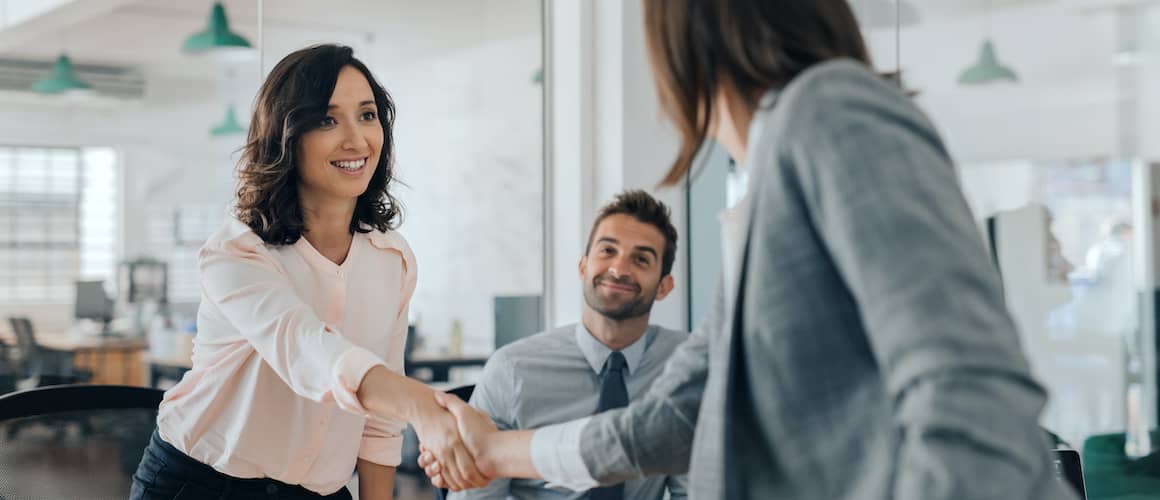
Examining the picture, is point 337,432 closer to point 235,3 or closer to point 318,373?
point 318,373

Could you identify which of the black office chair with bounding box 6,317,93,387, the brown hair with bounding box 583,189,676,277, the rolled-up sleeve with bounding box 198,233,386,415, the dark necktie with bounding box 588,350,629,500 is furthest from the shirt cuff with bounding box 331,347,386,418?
the black office chair with bounding box 6,317,93,387

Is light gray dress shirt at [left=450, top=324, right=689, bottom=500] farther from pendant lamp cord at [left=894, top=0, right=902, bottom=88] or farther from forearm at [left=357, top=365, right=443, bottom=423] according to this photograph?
pendant lamp cord at [left=894, top=0, right=902, bottom=88]

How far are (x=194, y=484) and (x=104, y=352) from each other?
5.96ft

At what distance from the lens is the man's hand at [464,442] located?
1533 millimetres

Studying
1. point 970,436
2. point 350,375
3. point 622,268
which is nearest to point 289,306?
point 350,375

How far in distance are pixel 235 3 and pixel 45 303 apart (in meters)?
1.05

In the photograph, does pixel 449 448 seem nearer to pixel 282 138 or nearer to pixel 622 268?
pixel 282 138

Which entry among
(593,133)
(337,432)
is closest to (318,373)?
(337,432)

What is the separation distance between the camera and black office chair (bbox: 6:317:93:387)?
10.5ft

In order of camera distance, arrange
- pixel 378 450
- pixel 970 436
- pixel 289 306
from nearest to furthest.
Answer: pixel 970 436 < pixel 289 306 < pixel 378 450

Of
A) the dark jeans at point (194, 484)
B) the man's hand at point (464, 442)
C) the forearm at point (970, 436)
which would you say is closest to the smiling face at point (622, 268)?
the man's hand at point (464, 442)

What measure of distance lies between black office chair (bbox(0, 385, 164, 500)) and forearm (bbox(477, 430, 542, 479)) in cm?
84

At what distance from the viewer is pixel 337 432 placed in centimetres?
175

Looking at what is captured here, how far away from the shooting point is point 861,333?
2.74ft
